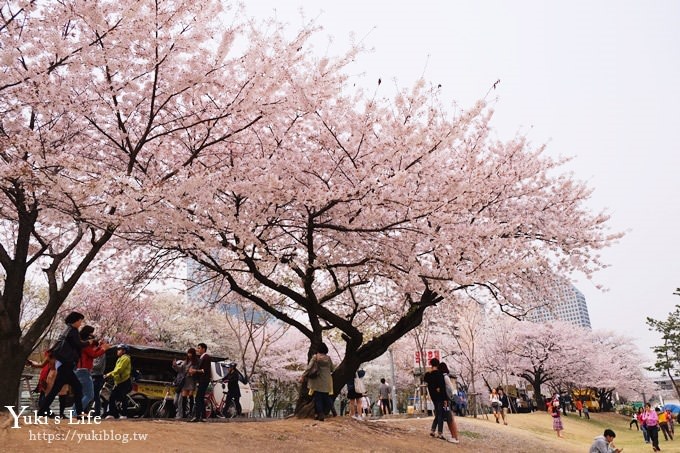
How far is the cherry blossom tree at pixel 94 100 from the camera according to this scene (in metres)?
7.94

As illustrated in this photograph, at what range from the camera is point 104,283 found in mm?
15781

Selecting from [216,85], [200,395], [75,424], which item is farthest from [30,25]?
[200,395]

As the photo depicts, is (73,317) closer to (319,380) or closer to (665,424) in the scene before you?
(319,380)

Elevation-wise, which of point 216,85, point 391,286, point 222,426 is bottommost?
point 222,426

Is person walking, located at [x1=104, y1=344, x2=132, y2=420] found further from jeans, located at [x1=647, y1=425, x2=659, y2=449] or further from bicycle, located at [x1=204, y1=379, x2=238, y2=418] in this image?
jeans, located at [x1=647, y1=425, x2=659, y2=449]

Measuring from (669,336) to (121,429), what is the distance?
46976mm

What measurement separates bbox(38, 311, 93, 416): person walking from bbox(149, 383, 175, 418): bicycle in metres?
5.36

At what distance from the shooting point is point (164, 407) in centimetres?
1346

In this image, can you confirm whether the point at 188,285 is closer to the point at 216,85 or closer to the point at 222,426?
the point at 222,426

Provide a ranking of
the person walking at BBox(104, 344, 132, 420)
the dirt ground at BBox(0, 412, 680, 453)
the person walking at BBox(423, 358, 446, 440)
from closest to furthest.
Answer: the dirt ground at BBox(0, 412, 680, 453) → the person walking at BBox(104, 344, 132, 420) → the person walking at BBox(423, 358, 446, 440)

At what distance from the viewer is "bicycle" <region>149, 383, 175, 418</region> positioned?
44.0 feet

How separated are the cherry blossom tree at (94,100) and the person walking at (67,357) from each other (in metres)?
0.74

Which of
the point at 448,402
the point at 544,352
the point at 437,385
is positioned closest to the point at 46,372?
the point at 437,385

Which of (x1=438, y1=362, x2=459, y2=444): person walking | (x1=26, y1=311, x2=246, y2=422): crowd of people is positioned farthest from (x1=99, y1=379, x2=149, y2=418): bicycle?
(x1=438, y1=362, x2=459, y2=444): person walking
